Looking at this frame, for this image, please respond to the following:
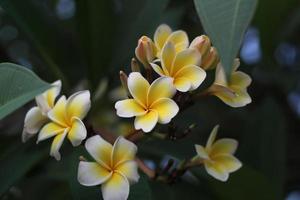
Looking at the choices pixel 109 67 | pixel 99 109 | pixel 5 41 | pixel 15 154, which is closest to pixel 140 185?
pixel 15 154

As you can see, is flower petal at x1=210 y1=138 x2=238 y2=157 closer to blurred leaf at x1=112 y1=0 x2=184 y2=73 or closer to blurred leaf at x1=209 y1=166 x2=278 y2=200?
blurred leaf at x1=209 y1=166 x2=278 y2=200

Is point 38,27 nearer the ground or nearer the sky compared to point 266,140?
nearer the sky

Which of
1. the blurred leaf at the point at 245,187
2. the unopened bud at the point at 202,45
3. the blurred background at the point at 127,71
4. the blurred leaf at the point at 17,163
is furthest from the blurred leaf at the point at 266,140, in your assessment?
the unopened bud at the point at 202,45

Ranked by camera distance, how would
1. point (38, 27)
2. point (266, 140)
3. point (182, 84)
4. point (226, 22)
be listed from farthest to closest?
point (266, 140)
point (38, 27)
point (182, 84)
point (226, 22)

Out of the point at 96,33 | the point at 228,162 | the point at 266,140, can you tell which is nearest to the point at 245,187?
the point at 228,162

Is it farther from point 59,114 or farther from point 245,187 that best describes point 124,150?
point 245,187

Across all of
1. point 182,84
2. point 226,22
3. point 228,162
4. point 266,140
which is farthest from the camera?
point 266,140

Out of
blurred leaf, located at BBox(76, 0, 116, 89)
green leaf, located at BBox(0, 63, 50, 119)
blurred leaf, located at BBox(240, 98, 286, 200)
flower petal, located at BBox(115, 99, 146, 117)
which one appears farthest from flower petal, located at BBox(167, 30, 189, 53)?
blurred leaf, located at BBox(240, 98, 286, 200)
